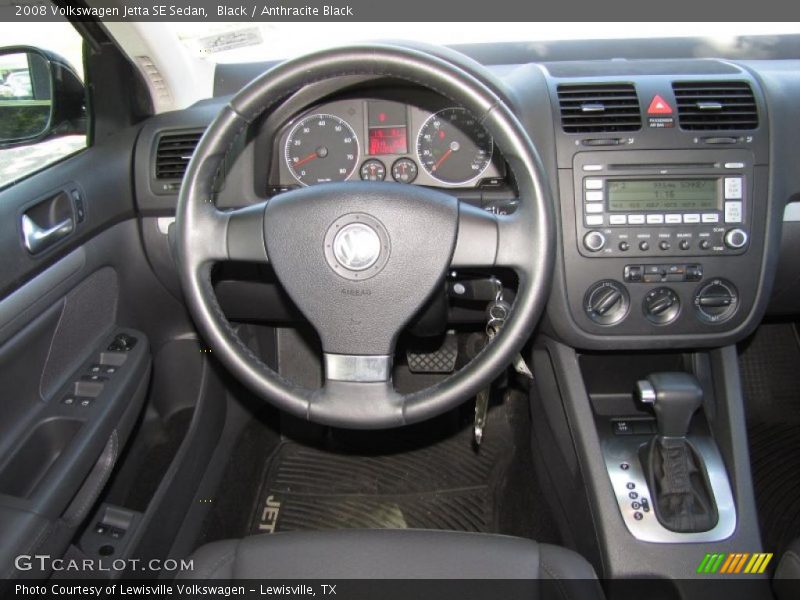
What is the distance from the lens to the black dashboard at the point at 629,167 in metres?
1.53

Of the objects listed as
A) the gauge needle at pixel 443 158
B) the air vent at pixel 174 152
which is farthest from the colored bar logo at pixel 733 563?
the air vent at pixel 174 152

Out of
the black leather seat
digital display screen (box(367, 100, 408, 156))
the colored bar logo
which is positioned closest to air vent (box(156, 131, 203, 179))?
digital display screen (box(367, 100, 408, 156))

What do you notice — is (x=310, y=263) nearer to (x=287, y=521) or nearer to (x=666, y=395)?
(x=666, y=395)

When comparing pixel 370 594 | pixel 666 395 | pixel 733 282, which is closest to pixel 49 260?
pixel 370 594

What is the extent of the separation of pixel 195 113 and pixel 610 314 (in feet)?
3.99

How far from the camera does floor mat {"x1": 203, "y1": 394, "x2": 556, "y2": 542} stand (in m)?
2.14

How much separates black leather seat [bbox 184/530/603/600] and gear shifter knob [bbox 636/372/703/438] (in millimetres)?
496

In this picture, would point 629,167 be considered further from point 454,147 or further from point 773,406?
point 773,406

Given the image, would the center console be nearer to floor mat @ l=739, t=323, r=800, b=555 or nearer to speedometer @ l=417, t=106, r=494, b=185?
speedometer @ l=417, t=106, r=494, b=185

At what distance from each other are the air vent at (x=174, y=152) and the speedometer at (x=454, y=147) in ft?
2.03

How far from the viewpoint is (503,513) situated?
2131 mm

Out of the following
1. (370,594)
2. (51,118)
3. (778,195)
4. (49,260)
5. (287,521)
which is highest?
(51,118)

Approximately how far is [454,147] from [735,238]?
67cm

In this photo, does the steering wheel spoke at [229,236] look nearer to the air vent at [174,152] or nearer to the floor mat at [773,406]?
the air vent at [174,152]
